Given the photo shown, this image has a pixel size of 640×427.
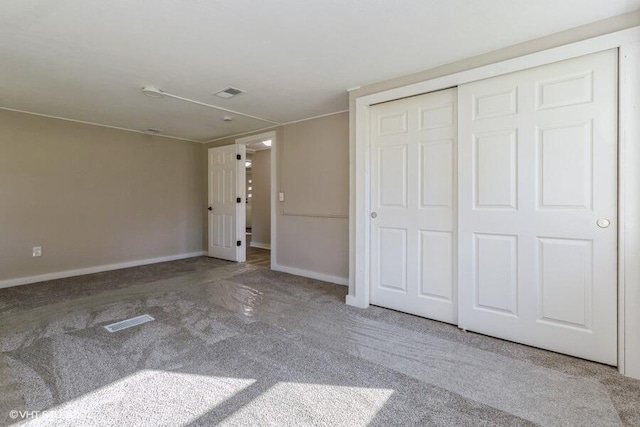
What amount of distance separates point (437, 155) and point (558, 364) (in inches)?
68.0

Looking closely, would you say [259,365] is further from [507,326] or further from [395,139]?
[395,139]

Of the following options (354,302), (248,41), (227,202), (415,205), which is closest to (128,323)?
(354,302)

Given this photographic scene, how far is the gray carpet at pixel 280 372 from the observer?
1583mm

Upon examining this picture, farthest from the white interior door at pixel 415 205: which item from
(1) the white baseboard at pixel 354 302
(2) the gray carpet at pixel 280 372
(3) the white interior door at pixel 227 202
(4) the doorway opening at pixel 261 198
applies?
(4) the doorway opening at pixel 261 198

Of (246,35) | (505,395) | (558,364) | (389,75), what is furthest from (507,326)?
(246,35)

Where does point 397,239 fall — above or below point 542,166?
below

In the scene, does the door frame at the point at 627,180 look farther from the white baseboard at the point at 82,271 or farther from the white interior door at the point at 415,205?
the white baseboard at the point at 82,271

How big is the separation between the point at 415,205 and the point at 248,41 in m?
1.91

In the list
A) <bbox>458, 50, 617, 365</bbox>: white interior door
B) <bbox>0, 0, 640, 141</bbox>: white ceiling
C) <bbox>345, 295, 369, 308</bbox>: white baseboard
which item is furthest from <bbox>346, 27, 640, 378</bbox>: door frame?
<bbox>345, 295, 369, 308</bbox>: white baseboard

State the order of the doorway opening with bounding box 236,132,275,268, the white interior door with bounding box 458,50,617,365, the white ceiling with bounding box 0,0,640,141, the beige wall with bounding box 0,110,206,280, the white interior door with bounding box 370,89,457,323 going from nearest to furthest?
the white ceiling with bounding box 0,0,640,141, the white interior door with bounding box 458,50,617,365, the white interior door with bounding box 370,89,457,323, the beige wall with bounding box 0,110,206,280, the doorway opening with bounding box 236,132,275,268

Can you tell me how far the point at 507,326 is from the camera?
7.91ft

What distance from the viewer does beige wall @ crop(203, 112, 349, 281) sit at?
4016 mm

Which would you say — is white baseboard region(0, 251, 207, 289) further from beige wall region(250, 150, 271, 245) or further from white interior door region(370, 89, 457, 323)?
white interior door region(370, 89, 457, 323)

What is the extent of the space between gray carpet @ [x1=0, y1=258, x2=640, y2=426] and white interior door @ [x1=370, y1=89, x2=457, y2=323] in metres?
0.24
